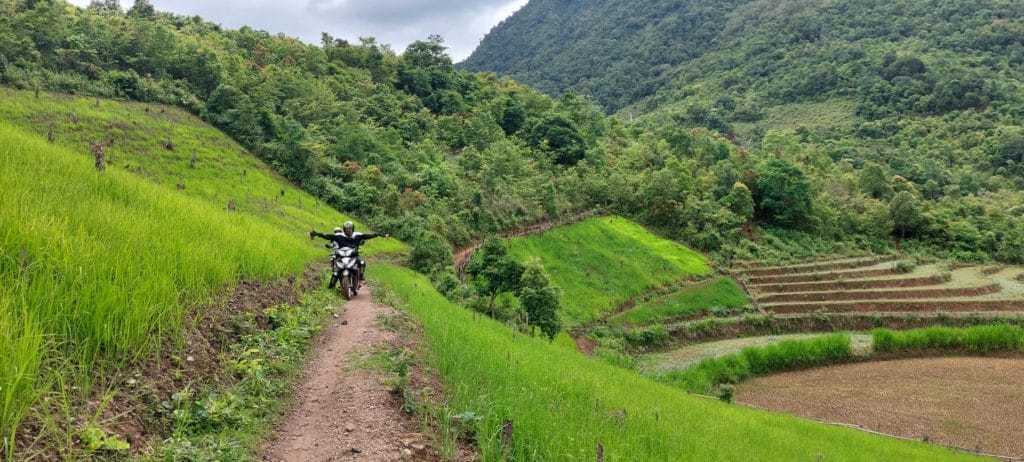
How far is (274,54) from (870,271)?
67072mm

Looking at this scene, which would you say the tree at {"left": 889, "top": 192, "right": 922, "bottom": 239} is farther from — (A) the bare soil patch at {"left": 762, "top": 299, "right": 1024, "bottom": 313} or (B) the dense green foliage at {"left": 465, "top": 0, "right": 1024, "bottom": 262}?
(A) the bare soil patch at {"left": 762, "top": 299, "right": 1024, "bottom": 313}

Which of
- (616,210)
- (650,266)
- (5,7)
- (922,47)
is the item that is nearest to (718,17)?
(922,47)

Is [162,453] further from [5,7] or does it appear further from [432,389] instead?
[5,7]

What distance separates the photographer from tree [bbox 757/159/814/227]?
181 feet

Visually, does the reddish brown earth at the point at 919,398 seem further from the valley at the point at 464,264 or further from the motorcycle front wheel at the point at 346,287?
the motorcycle front wheel at the point at 346,287

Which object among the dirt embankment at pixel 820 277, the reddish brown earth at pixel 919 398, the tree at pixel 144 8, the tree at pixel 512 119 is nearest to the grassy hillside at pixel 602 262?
the dirt embankment at pixel 820 277

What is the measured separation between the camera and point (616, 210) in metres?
54.9

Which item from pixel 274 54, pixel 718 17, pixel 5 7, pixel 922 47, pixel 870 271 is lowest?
pixel 870 271

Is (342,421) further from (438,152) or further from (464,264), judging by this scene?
(438,152)

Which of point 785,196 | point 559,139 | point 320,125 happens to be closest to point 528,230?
point 559,139

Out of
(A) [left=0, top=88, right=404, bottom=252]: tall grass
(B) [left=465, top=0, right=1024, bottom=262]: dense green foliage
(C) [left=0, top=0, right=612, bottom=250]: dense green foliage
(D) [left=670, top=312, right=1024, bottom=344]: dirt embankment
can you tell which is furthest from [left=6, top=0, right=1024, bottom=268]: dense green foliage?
(D) [left=670, top=312, right=1024, bottom=344]: dirt embankment

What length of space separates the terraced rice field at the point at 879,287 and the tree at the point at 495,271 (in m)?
22.4

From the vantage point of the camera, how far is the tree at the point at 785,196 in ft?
181

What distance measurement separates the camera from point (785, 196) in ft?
182
